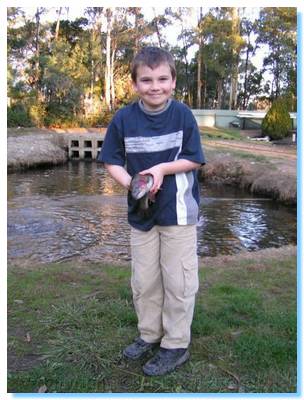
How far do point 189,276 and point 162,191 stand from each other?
514 mm

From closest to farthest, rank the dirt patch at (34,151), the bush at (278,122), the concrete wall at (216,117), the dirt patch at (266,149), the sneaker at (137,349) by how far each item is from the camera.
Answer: the sneaker at (137,349) → the dirt patch at (266,149) → the dirt patch at (34,151) → the bush at (278,122) → the concrete wall at (216,117)

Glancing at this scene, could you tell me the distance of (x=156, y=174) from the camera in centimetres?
259

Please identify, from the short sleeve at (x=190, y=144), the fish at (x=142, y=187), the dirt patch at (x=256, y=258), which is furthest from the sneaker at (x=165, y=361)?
the dirt patch at (x=256, y=258)

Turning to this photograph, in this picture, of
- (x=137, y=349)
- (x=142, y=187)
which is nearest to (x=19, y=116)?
(x=137, y=349)

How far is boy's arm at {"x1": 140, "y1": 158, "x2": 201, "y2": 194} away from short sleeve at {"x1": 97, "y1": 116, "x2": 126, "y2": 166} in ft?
0.88

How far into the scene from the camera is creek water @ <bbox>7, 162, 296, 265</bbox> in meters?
7.97

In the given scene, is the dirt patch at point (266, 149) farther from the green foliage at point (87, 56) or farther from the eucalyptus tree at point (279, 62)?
the eucalyptus tree at point (279, 62)

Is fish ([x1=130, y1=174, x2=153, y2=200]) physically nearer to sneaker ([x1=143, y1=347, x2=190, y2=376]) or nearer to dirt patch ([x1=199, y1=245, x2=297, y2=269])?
sneaker ([x1=143, y1=347, x2=190, y2=376])

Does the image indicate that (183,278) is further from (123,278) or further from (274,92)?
(274,92)

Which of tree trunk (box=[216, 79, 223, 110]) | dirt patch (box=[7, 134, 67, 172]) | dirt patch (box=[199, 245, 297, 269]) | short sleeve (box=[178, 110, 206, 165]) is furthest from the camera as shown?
A: tree trunk (box=[216, 79, 223, 110])

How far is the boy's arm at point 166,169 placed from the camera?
259cm

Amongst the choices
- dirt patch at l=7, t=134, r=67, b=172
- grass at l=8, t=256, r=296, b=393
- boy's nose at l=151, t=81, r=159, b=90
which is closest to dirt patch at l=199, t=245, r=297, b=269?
grass at l=8, t=256, r=296, b=393

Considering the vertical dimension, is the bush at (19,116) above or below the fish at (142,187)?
above
